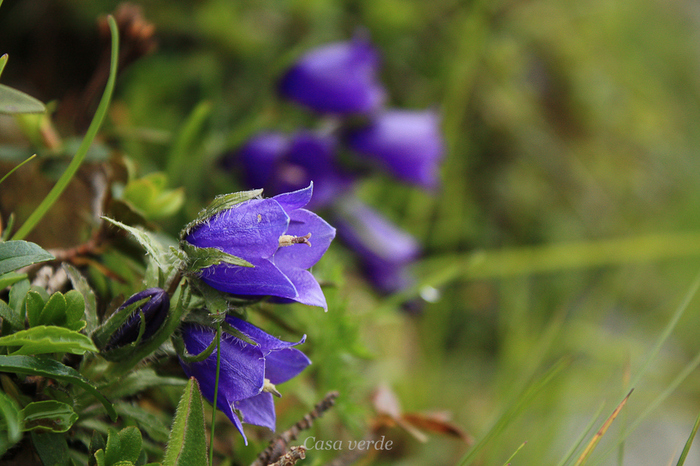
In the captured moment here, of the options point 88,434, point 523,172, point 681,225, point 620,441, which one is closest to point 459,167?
point 523,172

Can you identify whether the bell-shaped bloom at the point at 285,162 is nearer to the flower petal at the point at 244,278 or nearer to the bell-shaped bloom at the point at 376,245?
the bell-shaped bloom at the point at 376,245

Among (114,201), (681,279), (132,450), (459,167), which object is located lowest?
(681,279)

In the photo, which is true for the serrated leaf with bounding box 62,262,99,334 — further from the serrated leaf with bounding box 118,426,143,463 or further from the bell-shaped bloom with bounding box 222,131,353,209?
the bell-shaped bloom with bounding box 222,131,353,209

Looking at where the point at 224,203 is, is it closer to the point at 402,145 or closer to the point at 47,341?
the point at 47,341

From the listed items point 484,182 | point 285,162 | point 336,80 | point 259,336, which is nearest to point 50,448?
point 259,336

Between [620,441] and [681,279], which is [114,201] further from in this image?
[681,279]
